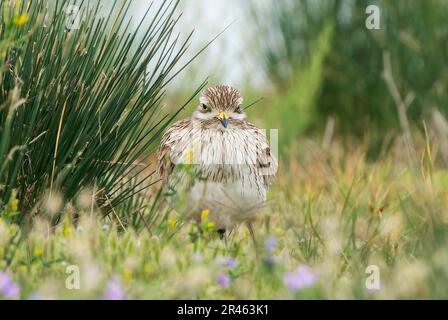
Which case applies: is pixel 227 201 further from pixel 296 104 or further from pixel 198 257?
pixel 296 104

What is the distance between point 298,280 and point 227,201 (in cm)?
133

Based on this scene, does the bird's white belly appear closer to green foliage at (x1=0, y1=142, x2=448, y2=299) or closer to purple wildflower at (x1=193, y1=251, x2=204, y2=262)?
green foliage at (x1=0, y1=142, x2=448, y2=299)

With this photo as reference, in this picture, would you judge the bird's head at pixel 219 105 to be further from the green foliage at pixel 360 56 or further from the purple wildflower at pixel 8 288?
the green foliage at pixel 360 56

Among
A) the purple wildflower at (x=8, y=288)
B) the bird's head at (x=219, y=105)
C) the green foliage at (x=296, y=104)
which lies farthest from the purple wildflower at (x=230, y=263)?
the green foliage at (x=296, y=104)

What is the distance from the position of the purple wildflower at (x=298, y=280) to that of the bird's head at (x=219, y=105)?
5.88 ft

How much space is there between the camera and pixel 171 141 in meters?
4.82

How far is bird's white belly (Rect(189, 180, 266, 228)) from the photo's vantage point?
14.3ft

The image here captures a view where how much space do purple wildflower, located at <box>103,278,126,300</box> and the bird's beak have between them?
177cm

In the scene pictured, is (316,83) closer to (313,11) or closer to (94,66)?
(313,11)

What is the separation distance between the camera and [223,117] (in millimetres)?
4824

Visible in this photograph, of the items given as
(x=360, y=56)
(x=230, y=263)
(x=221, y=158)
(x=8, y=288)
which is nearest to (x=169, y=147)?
(x=221, y=158)
